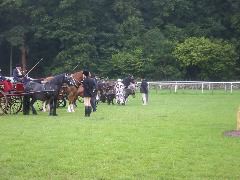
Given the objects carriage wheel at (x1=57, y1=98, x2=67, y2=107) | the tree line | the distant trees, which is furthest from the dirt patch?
the distant trees

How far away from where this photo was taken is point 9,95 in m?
20.8

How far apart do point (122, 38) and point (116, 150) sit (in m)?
47.8

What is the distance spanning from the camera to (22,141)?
43.0ft

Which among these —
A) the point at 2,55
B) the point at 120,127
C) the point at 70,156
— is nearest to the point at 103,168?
the point at 70,156

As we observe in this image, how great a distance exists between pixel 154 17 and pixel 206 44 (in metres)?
9.00

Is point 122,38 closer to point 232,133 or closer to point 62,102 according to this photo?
point 62,102

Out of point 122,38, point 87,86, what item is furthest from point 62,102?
point 122,38

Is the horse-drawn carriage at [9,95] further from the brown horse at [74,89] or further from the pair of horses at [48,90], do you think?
the brown horse at [74,89]

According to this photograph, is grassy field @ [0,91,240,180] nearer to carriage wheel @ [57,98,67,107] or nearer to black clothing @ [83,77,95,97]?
black clothing @ [83,77,95,97]

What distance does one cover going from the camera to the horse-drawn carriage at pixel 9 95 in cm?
2080

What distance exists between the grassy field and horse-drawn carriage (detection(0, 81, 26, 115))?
7.70 ft

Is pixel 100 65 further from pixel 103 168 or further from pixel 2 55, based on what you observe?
pixel 103 168

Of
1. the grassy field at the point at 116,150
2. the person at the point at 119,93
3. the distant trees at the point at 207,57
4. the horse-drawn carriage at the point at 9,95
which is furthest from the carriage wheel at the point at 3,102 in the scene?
the distant trees at the point at 207,57

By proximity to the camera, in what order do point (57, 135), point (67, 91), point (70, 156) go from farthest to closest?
point (67, 91), point (57, 135), point (70, 156)
